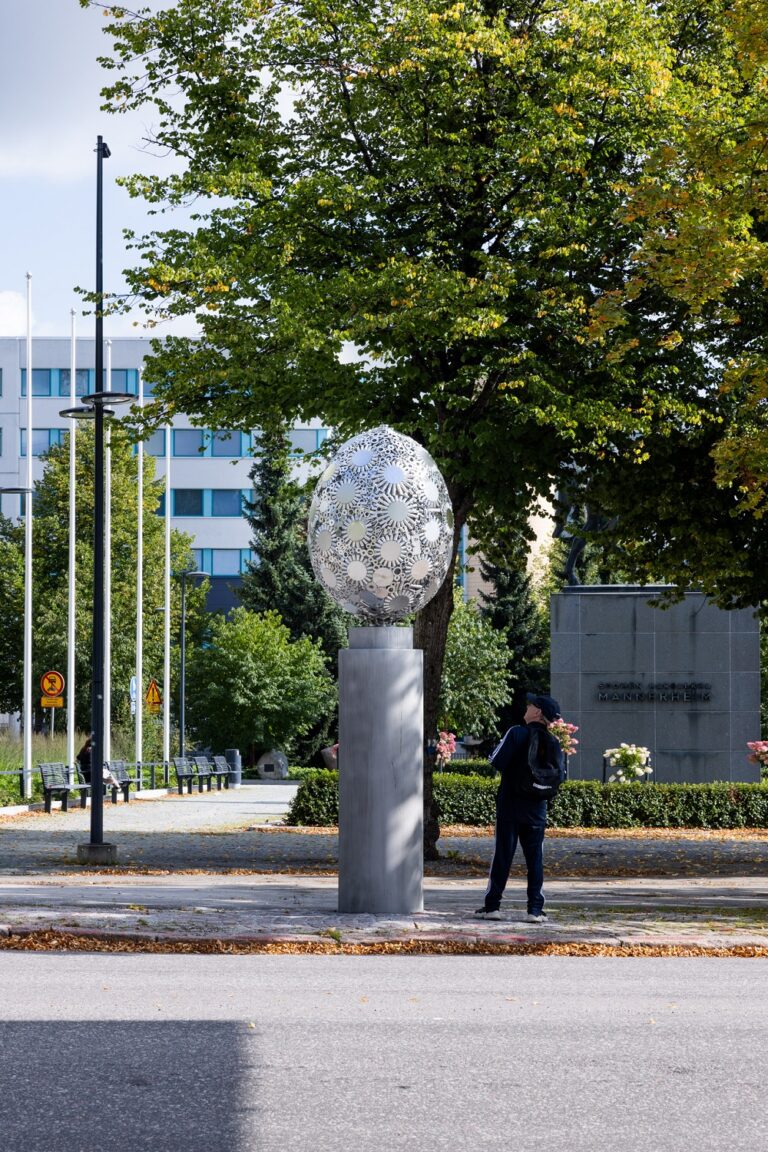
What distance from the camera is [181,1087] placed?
6.00 m

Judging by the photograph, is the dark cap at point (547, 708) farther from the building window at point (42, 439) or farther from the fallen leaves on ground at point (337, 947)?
the building window at point (42, 439)

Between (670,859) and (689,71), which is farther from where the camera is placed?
(670,859)

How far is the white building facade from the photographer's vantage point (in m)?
81.3

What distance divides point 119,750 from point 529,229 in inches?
1303

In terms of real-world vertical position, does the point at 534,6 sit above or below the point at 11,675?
above

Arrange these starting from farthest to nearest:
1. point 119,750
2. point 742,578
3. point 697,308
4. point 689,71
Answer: point 119,750
point 742,578
point 689,71
point 697,308

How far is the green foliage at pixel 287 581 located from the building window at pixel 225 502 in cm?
1661

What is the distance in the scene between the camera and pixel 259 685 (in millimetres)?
59656

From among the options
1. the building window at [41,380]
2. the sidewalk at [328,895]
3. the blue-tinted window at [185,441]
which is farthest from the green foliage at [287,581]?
the sidewalk at [328,895]

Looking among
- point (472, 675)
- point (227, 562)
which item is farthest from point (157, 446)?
point (472, 675)

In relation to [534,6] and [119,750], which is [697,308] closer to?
[534,6]

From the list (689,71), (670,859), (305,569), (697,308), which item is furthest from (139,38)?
(305,569)

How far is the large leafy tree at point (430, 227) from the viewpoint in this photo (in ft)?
57.8

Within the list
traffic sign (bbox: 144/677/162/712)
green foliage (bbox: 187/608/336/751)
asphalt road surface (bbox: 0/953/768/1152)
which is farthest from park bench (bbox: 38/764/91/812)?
green foliage (bbox: 187/608/336/751)
